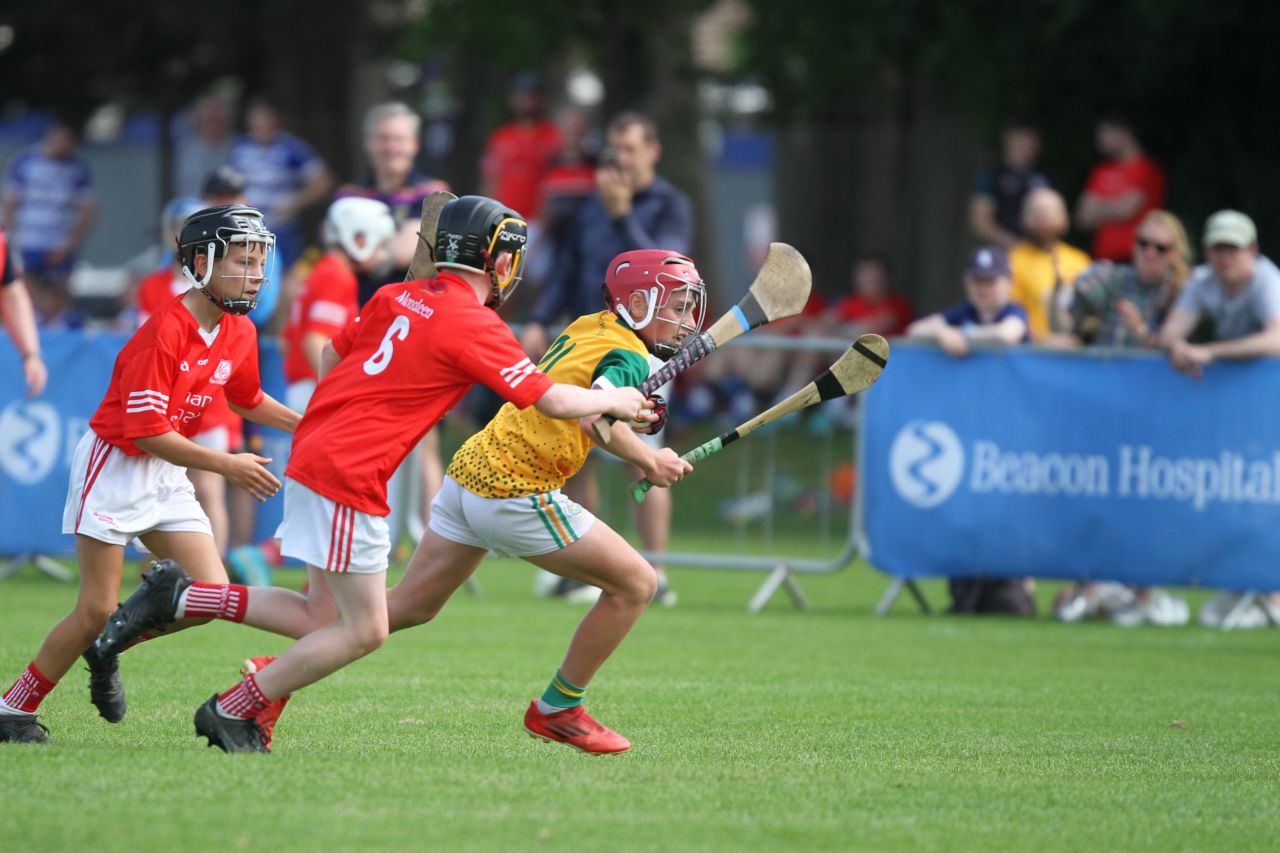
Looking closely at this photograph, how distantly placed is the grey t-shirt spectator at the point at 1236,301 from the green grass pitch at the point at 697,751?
1.85 metres

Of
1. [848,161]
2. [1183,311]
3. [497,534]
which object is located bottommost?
[497,534]

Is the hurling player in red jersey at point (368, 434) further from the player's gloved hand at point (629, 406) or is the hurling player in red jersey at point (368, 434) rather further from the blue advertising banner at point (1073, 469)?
the blue advertising banner at point (1073, 469)

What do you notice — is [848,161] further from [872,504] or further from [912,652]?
[912,652]

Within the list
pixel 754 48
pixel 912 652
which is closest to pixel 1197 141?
pixel 754 48

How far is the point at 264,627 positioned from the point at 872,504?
5.94m

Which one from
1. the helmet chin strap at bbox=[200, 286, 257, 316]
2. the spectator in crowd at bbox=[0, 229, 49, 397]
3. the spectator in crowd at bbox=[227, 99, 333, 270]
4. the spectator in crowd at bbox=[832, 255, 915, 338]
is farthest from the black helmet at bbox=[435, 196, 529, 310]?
the spectator in crowd at bbox=[832, 255, 915, 338]

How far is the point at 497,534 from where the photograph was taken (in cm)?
653

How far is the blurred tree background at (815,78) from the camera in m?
17.7

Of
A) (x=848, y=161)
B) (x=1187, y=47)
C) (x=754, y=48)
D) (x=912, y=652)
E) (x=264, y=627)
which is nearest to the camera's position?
(x=264, y=627)

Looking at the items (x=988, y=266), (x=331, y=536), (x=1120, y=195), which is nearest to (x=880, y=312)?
(x=1120, y=195)

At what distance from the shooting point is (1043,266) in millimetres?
13039

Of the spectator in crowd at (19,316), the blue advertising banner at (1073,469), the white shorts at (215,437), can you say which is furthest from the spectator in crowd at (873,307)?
the spectator in crowd at (19,316)

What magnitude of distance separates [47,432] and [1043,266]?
6.32 m

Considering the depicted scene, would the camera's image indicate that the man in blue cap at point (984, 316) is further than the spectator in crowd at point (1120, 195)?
No
